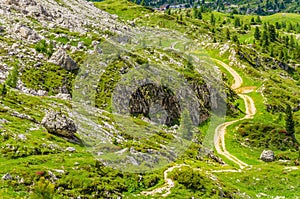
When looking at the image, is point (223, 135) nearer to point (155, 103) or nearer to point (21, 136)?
point (155, 103)

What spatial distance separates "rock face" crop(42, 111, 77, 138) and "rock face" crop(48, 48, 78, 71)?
3759 centimetres

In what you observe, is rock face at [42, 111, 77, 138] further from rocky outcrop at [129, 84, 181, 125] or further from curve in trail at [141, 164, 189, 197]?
rocky outcrop at [129, 84, 181, 125]

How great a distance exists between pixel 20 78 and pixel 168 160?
117 feet

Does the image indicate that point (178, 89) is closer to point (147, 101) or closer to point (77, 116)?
point (147, 101)

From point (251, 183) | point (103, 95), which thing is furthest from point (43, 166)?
point (103, 95)

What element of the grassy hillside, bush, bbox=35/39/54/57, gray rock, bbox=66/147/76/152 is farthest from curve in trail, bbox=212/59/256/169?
bush, bbox=35/39/54/57

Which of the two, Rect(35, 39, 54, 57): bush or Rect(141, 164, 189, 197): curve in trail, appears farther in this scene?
Rect(35, 39, 54, 57): bush

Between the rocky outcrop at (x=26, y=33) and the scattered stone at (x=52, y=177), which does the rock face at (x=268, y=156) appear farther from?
the rocky outcrop at (x=26, y=33)

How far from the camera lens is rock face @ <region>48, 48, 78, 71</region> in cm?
8119

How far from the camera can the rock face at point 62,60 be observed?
81.2m

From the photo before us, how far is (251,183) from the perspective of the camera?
52062 mm

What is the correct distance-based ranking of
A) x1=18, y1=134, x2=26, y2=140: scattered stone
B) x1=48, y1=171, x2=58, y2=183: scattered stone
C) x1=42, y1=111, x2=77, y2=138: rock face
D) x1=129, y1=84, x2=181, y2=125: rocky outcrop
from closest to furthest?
x1=48, y1=171, x2=58, y2=183: scattered stone → x1=18, y1=134, x2=26, y2=140: scattered stone → x1=42, y1=111, x2=77, y2=138: rock face → x1=129, y1=84, x2=181, y2=125: rocky outcrop

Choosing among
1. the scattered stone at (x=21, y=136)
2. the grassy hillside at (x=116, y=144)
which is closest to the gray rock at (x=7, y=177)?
the grassy hillside at (x=116, y=144)

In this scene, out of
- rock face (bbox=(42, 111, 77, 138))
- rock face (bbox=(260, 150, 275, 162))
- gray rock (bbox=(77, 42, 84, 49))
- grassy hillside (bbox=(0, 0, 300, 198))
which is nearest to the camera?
grassy hillside (bbox=(0, 0, 300, 198))
